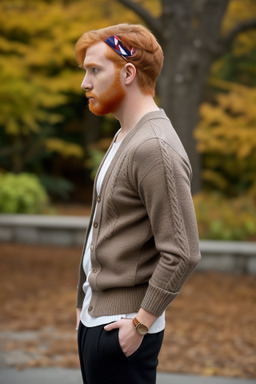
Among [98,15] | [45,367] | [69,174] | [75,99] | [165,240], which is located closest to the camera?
[165,240]

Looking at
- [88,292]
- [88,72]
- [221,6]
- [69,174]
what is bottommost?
[69,174]

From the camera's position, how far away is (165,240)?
182 cm

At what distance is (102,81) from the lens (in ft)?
6.44

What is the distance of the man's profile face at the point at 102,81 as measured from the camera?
195cm

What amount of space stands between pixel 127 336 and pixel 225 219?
7553mm

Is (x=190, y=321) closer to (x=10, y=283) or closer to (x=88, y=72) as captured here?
(x=10, y=283)

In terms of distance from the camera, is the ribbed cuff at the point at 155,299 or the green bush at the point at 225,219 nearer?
the ribbed cuff at the point at 155,299

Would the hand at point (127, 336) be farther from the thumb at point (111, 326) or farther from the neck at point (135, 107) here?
the neck at point (135, 107)

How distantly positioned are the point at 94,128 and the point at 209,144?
24.1 feet

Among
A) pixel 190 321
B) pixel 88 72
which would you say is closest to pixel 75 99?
pixel 190 321

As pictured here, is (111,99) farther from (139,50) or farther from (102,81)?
(139,50)

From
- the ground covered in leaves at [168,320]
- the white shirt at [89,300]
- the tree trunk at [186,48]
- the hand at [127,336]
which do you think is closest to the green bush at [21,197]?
the ground covered in leaves at [168,320]

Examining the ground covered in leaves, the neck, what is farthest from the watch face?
the ground covered in leaves

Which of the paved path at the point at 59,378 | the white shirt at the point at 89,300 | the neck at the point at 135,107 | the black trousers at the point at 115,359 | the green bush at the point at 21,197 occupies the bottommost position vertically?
the green bush at the point at 21,197
